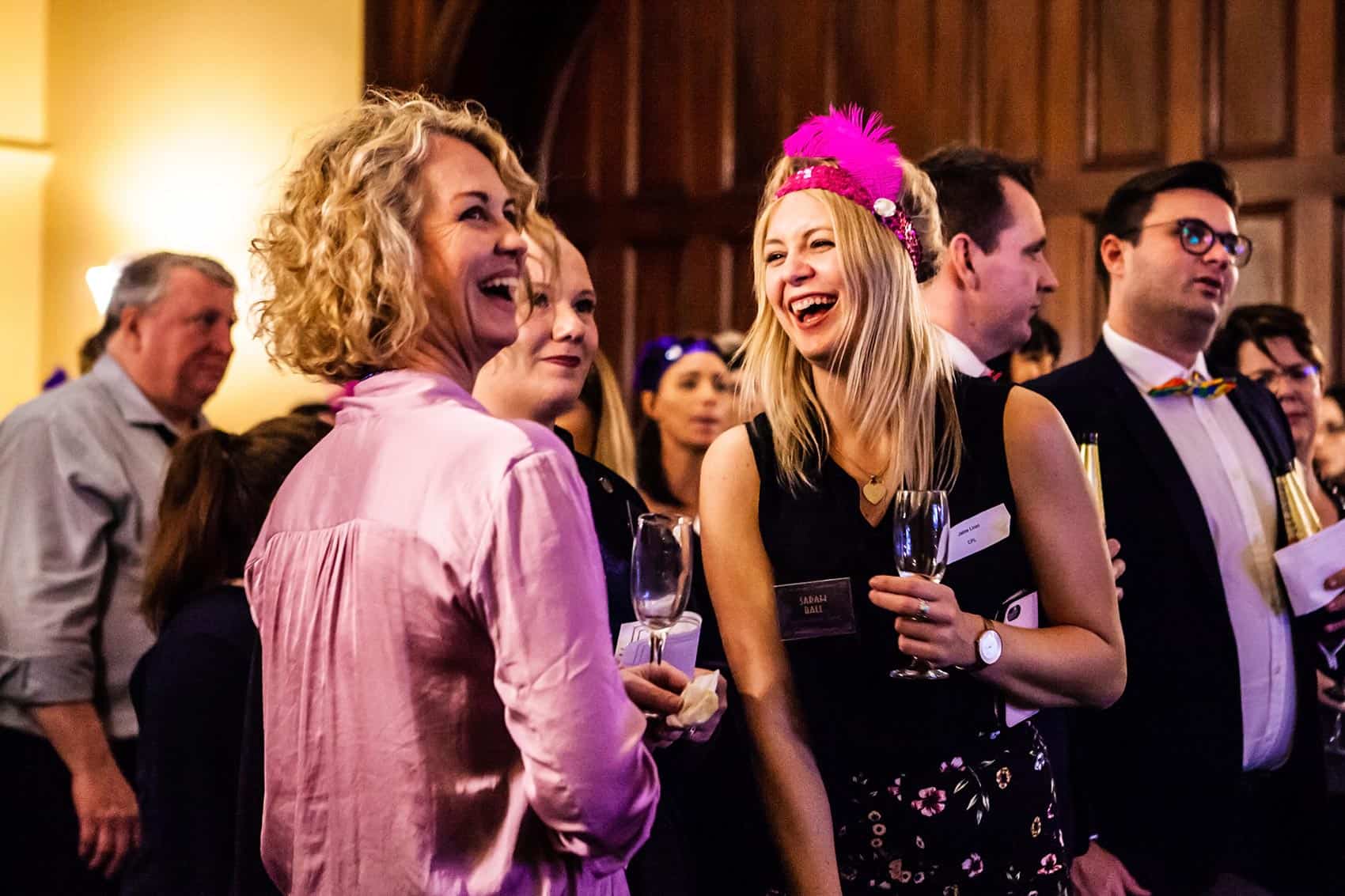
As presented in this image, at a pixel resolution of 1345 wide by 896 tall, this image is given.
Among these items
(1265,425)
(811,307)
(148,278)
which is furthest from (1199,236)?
(148,278)

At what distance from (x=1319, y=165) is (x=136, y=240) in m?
4.19

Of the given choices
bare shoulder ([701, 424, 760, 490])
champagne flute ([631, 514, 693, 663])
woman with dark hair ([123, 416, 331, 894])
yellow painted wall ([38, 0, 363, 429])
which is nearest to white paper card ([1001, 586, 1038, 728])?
bare shoulder ([701, 424, 760, 490])

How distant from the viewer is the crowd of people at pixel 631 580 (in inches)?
55.9

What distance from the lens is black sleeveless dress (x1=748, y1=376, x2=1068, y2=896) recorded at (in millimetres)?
1913

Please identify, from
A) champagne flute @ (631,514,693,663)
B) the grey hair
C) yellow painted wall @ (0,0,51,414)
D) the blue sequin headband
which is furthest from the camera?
yellow painted wall @ (0,0,51,414)

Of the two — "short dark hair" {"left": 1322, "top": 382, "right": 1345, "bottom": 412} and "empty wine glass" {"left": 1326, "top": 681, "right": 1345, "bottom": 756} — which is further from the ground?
"short dark hair" {"left": 1322, "top": 382, "right": 1345, "bottom": 412}

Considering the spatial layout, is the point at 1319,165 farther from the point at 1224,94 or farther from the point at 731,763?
the point at 731,763

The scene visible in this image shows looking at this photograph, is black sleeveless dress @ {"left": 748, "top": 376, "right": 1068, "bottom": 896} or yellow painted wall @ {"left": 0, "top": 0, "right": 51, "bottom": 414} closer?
black sleeveless dress @ {"left": 748, "top": 376, "right": 1068, "bottom": 896}

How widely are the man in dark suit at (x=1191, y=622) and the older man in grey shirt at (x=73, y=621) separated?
6.66 feet

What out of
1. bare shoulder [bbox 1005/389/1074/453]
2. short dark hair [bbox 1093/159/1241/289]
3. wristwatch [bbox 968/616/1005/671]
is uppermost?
short dark hair [bbox 1093/159/1241/289]

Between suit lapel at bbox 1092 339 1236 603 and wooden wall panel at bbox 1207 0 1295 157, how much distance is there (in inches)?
73.2

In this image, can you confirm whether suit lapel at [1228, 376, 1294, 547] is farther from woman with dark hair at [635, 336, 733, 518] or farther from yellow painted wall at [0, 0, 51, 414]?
yellow painted wall at [0, 0, 51, 414]

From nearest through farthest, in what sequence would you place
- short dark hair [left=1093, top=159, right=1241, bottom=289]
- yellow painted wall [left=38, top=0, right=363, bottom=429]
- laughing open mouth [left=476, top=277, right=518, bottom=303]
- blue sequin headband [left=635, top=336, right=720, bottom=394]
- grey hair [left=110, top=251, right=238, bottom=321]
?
laughing open mouth [left=476, top=277, right=518, bottom=303] < short dark hair [left=1093, top=159, right=1241, bottom=289] < grey hair [left=110, top=251, right=238, bottom=321] < blue sequin headband [left=635, top=336, right=720, bottom=394] < yellow painted wall [left=38, top=0, right=363, bottom=429]

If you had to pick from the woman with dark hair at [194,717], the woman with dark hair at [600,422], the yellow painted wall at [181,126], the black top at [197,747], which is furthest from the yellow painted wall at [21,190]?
the black top at [197,747]
